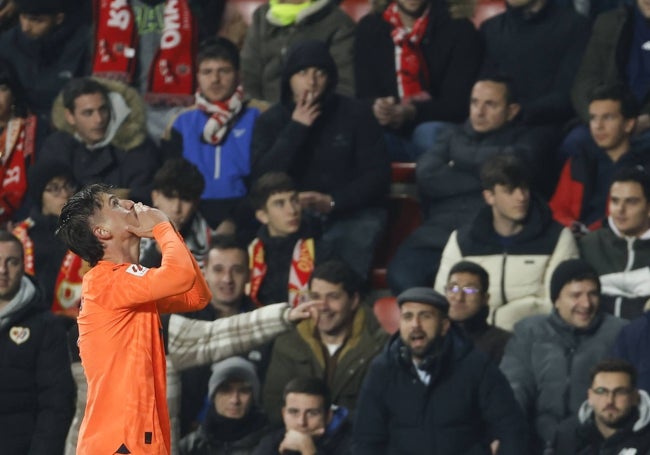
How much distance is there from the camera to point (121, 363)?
659 centimetres

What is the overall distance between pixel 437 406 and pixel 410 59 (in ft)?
11.1

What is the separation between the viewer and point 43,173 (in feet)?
35.1

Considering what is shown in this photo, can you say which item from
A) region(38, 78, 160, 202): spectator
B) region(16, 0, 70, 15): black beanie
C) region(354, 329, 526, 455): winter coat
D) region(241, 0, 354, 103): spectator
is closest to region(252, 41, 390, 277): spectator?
region(241, 0, 354, 103): spectator

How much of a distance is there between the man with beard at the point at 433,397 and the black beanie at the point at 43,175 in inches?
113

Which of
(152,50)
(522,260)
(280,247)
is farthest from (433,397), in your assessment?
(152,50)

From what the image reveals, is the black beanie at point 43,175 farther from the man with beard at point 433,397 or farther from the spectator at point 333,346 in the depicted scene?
the man with beard at point 433,397

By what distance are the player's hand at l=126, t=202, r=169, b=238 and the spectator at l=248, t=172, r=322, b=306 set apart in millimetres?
3438

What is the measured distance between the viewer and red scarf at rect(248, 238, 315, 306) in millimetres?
10023

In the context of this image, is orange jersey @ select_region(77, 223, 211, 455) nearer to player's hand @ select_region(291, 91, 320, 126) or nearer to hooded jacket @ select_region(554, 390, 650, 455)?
hooded jacket @ select_region(554, 390, 650, 455)

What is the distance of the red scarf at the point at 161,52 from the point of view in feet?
38.8

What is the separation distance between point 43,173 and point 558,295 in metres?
3.49

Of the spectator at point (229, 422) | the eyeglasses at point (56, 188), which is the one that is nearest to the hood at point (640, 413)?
the spectator at point (229, 422)

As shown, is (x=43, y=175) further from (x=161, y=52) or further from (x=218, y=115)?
(x=161, y=52)

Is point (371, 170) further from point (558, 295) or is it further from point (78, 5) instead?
point (78, 5)
